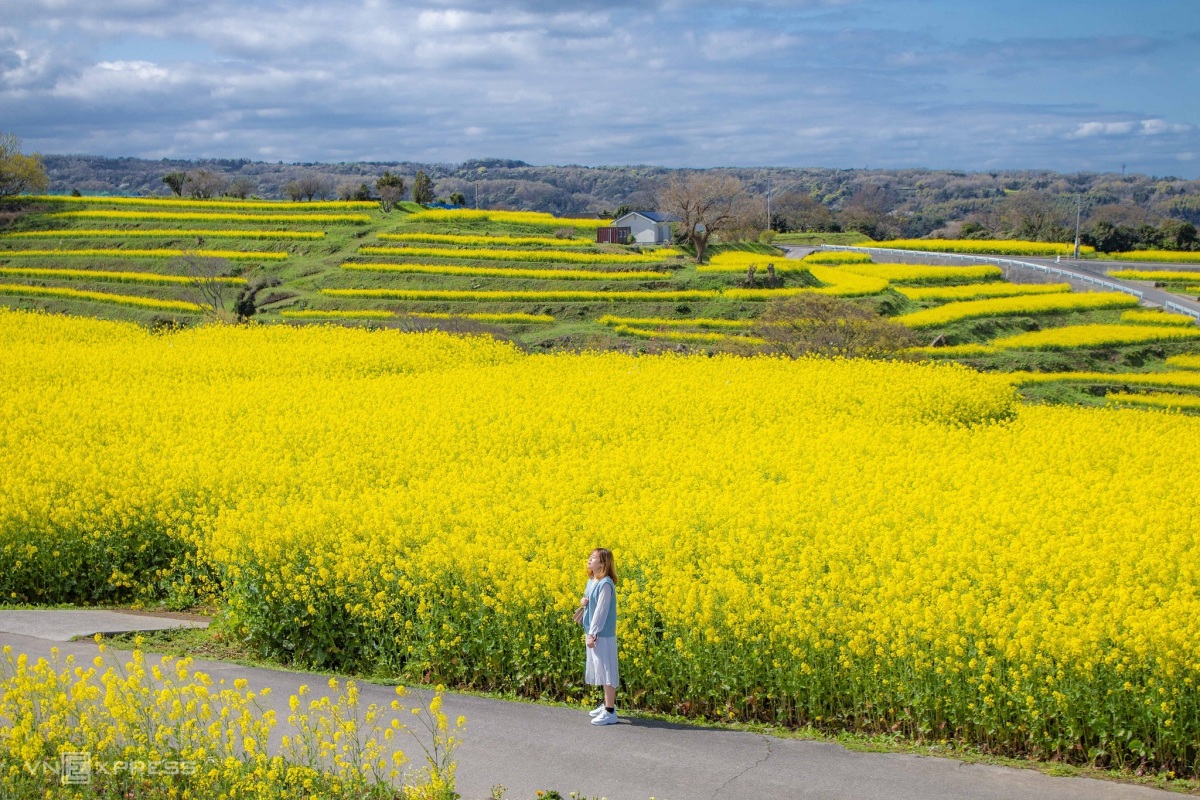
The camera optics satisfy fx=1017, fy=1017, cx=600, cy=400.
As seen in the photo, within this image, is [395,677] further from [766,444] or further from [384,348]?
[384,348]

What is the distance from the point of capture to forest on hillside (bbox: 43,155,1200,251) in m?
73.8

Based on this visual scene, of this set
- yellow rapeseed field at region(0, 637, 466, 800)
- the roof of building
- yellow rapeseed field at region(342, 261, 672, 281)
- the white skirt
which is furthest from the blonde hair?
the roof of building

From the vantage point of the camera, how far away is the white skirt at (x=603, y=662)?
27.0ft

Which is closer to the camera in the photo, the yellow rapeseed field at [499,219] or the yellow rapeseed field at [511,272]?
the yellow rapeseed field at [511,272]

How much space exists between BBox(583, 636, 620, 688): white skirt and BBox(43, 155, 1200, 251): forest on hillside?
57.6m

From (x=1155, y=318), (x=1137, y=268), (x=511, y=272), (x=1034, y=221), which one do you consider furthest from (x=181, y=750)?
(x=1034, y=221)

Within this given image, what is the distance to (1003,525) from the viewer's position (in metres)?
10.9

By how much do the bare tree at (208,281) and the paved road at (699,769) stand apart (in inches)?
1257

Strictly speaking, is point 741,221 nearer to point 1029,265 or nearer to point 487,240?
point 487,240

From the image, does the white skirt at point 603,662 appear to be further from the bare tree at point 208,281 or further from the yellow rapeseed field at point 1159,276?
the yellow rapeseed field at point 1159,276

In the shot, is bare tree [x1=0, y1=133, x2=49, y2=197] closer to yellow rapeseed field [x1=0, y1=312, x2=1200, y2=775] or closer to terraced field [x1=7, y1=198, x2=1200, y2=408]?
terraced field [x1=7, y1=198, x2=1200, y2=408]

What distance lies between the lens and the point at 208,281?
40.0 meters

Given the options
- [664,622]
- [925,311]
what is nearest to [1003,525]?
[664,622]

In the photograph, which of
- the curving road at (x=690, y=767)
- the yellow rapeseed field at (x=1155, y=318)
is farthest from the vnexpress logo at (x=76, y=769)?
the yellow rapeseed field at (x=1155, y=318)
